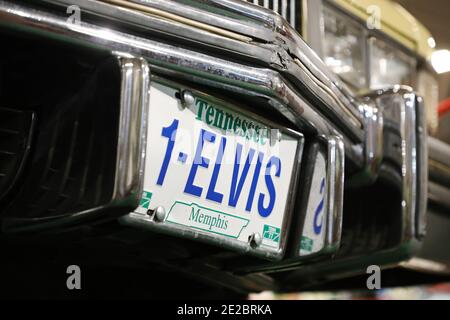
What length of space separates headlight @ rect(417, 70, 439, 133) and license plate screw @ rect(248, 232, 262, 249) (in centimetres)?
141

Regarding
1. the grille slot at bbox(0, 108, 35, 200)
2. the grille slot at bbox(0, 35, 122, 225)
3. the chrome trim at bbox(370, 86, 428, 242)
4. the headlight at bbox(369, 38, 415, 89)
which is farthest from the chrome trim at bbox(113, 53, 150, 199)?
the headlight at bbox(369, 38, 415, 89)

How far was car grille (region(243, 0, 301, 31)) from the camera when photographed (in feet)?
6.48

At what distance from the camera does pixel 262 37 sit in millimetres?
1664

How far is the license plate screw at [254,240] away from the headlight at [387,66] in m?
1.07

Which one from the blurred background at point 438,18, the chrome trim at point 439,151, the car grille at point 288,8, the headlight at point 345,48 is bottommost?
the chrome trim at point 439,151

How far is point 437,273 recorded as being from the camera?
295 centimetres

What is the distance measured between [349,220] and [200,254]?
0.75m

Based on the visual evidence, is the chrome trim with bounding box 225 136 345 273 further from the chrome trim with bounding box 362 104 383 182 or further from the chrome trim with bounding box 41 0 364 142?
the chrome trim with bounding box 362 104 383 182

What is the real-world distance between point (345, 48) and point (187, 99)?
1071 millimetres

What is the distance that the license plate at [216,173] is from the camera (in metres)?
1.52

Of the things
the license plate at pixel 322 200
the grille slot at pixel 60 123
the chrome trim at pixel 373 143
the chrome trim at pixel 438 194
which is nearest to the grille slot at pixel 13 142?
the grille slot at pixel 60 123

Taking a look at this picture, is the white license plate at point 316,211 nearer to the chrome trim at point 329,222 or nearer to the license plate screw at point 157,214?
the chrome trim at point 329,222
